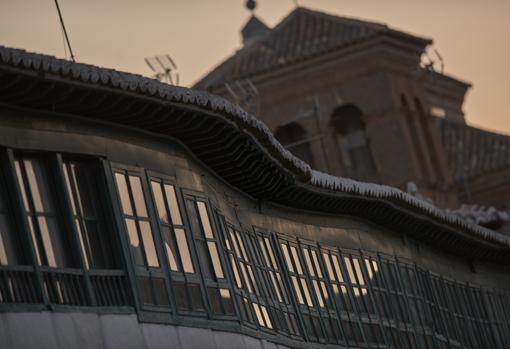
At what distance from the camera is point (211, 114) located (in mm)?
20781

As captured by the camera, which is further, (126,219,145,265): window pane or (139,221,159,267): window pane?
(139,221,159,267): window pane

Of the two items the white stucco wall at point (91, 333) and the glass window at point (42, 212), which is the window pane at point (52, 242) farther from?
the white stucco wall at point (91, 333)

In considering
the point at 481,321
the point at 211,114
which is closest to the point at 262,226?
the point at 211,114

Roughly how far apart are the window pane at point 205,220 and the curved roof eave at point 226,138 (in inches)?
28.3

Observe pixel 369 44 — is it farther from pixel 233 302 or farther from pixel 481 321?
pixel 233 302

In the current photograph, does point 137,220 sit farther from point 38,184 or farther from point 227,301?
point 227,301

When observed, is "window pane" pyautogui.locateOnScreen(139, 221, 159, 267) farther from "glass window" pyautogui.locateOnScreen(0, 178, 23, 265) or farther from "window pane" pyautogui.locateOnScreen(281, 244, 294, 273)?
"window pane" pyautogui.locateOnScreen(281, 244, 294, 273)

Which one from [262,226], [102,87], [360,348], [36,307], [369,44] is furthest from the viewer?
[369,44]

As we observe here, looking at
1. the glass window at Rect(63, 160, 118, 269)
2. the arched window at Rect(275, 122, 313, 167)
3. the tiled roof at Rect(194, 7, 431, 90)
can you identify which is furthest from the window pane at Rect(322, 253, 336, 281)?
the arched window at Rect(275, 122, 313, 167)

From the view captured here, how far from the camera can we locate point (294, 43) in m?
54.2

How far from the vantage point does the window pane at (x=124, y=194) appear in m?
19.1

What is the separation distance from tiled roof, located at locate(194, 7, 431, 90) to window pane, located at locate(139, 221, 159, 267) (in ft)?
109

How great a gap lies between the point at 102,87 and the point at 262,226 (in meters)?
7.12

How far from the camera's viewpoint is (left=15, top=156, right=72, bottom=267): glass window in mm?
17609
